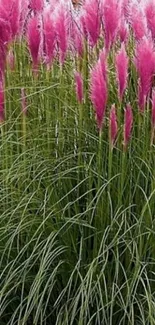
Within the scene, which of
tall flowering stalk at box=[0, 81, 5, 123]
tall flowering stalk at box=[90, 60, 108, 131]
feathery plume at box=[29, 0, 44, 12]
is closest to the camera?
tall flowering stalk at box=[90, 60, 108, 131]

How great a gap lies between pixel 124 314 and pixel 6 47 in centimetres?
128

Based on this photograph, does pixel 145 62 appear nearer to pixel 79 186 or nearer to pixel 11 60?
pixel 79 186

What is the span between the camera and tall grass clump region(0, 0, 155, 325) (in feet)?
10.5

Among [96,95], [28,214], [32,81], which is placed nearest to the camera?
[96,95]

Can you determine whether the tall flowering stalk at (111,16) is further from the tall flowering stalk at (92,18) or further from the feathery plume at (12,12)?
the feathery plume at (12,12)

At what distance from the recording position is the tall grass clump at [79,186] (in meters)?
3.21

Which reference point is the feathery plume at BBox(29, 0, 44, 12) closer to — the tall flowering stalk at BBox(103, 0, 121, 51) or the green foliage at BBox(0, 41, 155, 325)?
the green foliage at BBox(0, 41, 155, 325)

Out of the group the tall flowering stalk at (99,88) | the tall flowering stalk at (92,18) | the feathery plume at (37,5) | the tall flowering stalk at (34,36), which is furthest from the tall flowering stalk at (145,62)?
the feathery plume at (37,5)

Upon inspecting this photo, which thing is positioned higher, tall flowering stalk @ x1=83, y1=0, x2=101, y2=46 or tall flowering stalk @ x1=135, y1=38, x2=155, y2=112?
tall flowering stalk @ x1=83, y1=0, x2=101, y2=46

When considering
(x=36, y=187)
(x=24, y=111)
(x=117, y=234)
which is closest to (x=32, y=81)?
(x=24, y=111)

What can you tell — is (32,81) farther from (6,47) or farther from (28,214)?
(28,214)

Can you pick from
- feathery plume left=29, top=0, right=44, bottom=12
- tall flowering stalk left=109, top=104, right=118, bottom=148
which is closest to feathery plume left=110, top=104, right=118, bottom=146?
tall flowering stalk left=109, top=104, right=118, bottom=148

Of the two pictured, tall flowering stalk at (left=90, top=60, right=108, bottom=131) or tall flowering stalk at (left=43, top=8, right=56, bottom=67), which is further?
tall flowering stalk at (left=43, top=8, right=56, bottom=67)

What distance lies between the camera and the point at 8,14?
3.43 m
